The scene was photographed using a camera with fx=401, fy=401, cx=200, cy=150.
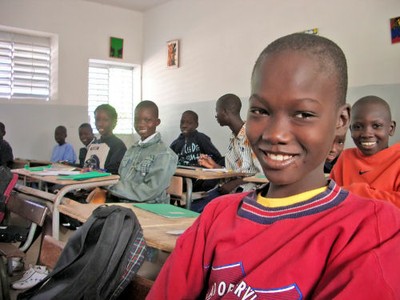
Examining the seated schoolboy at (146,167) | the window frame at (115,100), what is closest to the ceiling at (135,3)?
the window frame at (115,100)

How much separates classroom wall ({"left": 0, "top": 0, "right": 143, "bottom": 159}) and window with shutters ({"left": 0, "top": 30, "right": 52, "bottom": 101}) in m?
0.20

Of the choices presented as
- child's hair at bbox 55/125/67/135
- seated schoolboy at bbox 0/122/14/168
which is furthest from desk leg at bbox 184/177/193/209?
child's hair at bbox 55/125/67/135

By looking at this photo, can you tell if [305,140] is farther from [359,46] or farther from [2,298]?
[359,46]

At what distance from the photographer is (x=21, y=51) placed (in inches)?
257

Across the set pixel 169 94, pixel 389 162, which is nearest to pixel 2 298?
pixel 389 162

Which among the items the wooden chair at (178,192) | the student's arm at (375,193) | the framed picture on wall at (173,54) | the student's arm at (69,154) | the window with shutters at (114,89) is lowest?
the wooden chair at (178,192)

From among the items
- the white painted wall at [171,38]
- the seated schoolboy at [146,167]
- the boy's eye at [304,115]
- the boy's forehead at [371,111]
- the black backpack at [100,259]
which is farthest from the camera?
the white painted wall at [171,38]

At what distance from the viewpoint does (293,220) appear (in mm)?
748

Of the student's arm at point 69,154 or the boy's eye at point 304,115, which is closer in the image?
the boy's eye at point 304,115

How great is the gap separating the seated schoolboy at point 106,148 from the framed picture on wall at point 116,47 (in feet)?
11.4

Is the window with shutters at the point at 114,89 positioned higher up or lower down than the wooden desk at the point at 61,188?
higher up

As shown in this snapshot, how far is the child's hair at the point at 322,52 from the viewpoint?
776 millimetres

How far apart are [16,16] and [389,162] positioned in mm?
6199

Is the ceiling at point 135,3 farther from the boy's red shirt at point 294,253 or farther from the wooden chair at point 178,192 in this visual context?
the boy's red shirt at point 294,253
